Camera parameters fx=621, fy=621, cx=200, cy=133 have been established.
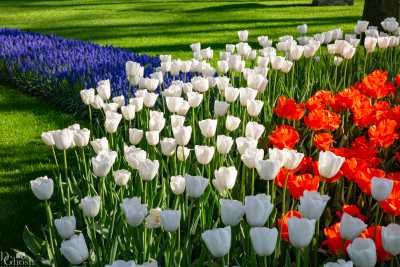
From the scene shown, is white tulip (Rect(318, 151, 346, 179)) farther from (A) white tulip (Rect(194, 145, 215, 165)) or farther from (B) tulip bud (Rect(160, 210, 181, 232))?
(B) tulip bud (Rect(160, 210, 181, 232))

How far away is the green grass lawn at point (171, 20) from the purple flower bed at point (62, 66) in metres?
2.38

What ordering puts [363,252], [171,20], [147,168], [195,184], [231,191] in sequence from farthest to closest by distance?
[171,20] < [231,191] < [147,168] < [195,184] < [363,252]

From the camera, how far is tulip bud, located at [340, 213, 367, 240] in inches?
80.7

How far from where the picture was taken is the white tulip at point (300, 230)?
1920mm

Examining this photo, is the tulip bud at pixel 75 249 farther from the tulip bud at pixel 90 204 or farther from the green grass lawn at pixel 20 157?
the green grass lawn at pixel 20 157

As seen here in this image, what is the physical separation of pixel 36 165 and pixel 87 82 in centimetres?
144

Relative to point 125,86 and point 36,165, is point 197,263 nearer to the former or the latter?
point 36,165

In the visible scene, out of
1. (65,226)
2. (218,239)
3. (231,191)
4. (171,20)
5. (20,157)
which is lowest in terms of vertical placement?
(171,20)

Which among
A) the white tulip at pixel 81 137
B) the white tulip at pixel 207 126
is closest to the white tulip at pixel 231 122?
the white tulip at pixel 207 126

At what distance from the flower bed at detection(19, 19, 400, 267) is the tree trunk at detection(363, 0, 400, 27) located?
13.6 feet

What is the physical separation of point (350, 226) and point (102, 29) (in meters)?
11.5

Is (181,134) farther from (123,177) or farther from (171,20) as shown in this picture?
(171,20)

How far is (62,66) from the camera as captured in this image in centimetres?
677

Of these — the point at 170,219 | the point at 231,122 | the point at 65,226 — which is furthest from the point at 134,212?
the point at 231,122
